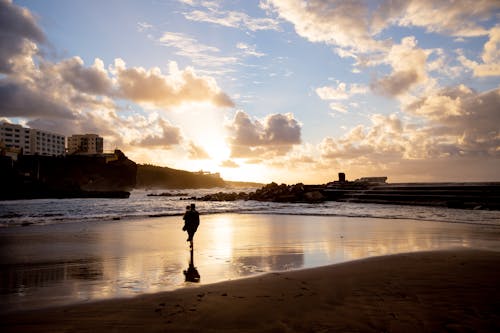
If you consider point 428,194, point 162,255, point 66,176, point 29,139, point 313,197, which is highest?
point 29,139

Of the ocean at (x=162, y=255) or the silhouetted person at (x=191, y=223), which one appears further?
the silhouetted person at (x=191, y=223)

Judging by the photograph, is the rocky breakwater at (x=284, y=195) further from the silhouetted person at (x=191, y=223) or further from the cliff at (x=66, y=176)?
the cliff at (x=66, y=176)

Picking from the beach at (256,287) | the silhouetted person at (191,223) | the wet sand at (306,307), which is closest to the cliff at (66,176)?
the silhouetted person at (191,223)

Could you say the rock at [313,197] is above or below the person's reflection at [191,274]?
above

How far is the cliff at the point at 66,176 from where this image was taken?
84.2 meters

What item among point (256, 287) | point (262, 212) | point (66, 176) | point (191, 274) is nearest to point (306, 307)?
point (256, 287)

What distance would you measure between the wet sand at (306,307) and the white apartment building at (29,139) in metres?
180

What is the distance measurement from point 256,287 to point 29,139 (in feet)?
666

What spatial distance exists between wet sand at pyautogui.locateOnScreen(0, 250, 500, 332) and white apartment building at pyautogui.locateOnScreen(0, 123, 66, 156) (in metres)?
180

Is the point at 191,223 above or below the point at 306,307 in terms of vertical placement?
above

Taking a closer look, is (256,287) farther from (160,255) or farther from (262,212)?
(262,212)

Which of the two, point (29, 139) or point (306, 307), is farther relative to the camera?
point (29, 139)

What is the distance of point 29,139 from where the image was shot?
17475 centimetres

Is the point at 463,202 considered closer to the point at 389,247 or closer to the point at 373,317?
the point at 389,247
